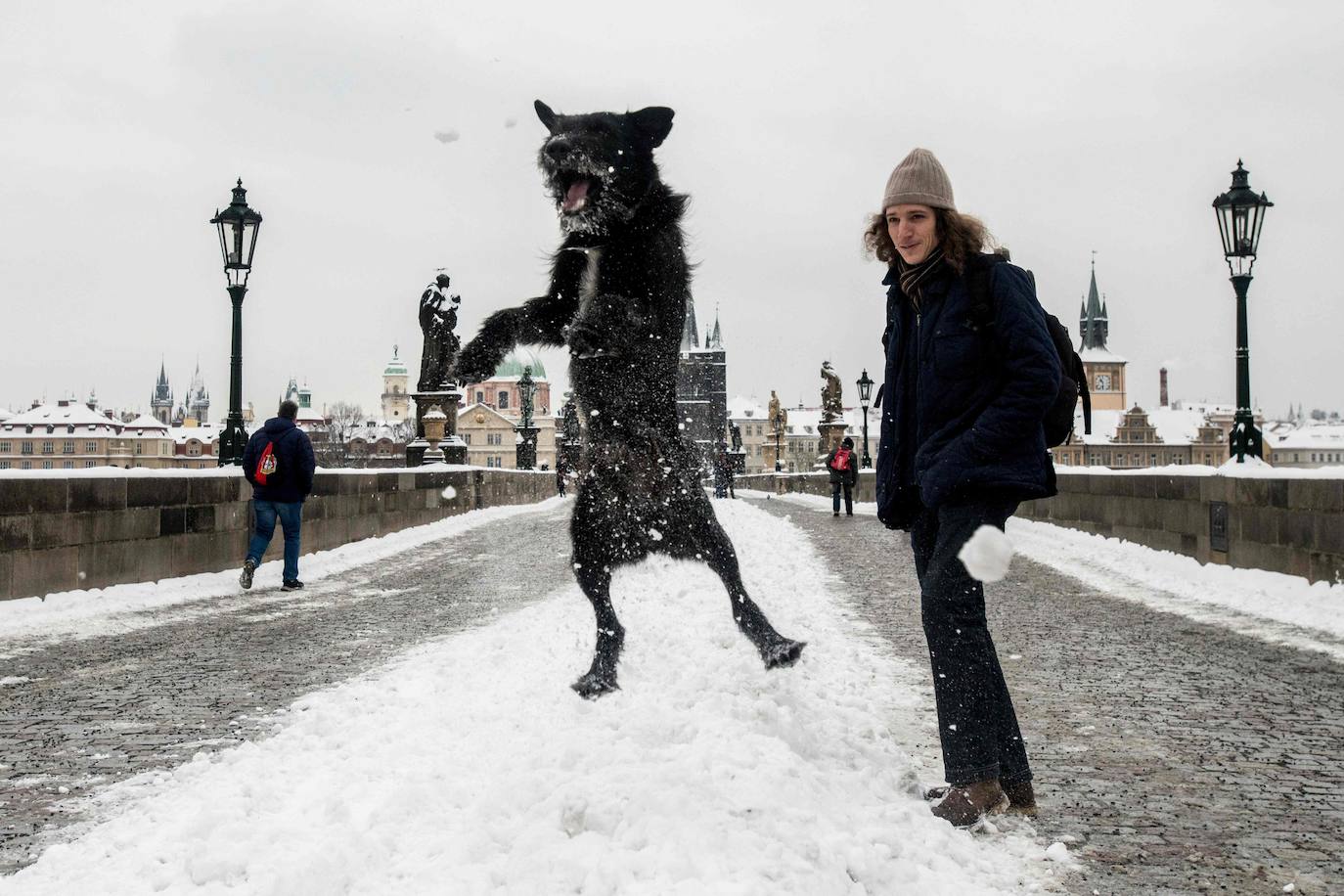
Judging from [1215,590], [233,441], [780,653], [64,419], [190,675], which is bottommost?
[1215,590]

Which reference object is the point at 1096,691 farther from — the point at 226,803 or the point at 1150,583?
the point at 1150,583

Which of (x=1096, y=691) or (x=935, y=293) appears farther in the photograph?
(x=1096, y=691)

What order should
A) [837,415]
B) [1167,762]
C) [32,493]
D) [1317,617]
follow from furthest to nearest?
[837,415] < [32,493] < [1317,617] < [1167,762]

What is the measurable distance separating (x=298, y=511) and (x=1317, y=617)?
29.1 feet

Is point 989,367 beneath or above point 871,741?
above

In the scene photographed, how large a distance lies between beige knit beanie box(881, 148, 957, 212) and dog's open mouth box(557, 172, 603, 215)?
92 cm

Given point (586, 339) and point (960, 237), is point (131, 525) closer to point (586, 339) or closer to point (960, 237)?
point (586, 339)

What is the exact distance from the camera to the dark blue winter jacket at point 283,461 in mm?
11234

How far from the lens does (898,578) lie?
1095 cm

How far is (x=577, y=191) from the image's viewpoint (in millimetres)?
3619

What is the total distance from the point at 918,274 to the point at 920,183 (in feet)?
0.88

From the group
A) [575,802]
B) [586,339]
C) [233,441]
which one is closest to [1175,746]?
[575,802]

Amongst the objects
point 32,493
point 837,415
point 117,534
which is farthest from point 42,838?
point 837,415

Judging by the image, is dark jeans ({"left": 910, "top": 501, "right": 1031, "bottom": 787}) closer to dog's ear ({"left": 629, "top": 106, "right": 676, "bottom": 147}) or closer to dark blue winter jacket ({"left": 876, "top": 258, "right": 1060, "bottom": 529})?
dark blue winter jacket ({"left": 876, "top": 258, "right": 1060, "bottom": 529})
